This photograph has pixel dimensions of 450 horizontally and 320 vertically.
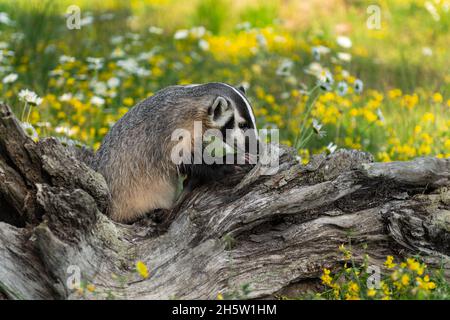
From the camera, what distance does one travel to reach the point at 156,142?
197 inches

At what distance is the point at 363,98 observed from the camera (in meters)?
8.12

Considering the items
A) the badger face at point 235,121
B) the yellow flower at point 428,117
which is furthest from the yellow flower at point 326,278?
the yellow flower at point 428,117

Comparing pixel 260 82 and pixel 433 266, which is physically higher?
pixel 260 82

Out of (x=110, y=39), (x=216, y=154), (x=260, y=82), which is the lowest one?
(x=216, y=154)

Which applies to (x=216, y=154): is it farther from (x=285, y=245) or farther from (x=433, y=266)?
(x=433, y=266)

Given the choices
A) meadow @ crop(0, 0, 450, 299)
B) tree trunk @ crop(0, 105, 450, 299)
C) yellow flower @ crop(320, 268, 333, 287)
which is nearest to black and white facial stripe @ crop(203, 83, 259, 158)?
tree trunk @ crop(0, 105, 450, 299)

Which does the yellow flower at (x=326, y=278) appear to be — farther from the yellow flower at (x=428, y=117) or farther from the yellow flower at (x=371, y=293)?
the yellow flower at (x=428, y=117)

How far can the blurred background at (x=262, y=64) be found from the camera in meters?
6.80

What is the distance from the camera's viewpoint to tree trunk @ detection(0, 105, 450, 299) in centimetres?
397

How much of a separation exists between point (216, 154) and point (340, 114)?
2.35 m

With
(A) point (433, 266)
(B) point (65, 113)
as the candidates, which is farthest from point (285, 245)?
(B) point (65, 113)

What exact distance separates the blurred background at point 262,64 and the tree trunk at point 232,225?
916mm

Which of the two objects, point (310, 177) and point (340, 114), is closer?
point (310, 177)
